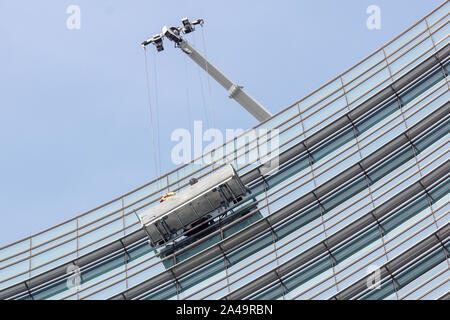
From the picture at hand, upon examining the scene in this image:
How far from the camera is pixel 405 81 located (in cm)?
4428

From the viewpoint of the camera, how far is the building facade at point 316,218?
3944 cm

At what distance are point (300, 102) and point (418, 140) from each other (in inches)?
311

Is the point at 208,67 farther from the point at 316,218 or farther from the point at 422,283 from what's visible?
the point at 422,283

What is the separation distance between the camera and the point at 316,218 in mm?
42969

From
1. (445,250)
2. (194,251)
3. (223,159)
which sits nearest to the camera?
(445,250)

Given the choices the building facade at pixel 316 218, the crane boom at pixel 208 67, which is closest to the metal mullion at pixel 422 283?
the building facade at pixel 316 218

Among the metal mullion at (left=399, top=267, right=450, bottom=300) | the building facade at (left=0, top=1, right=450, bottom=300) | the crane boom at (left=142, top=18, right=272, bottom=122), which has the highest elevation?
the crane boom at (left=142, top=18, right=272, bottom=122)

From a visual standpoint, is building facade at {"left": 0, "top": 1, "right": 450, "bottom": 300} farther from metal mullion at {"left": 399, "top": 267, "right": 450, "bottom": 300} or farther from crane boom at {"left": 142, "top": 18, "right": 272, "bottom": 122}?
crane boom at {"left": 142, "top": 18, "right": 272, "bottom": 122}

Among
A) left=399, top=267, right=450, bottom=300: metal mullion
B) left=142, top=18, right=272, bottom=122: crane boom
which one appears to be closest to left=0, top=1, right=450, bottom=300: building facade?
left=399, top=267, right=450, bottom=300: metal mullion

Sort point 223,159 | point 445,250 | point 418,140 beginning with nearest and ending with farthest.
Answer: point 445,250
point 418,140
point 223,159

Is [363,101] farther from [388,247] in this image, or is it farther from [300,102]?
[388,247]

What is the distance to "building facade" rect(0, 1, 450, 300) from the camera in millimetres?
39438

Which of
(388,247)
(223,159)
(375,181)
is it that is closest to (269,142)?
(223,159)

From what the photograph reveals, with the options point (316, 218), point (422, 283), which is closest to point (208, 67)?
point (316, 218)
